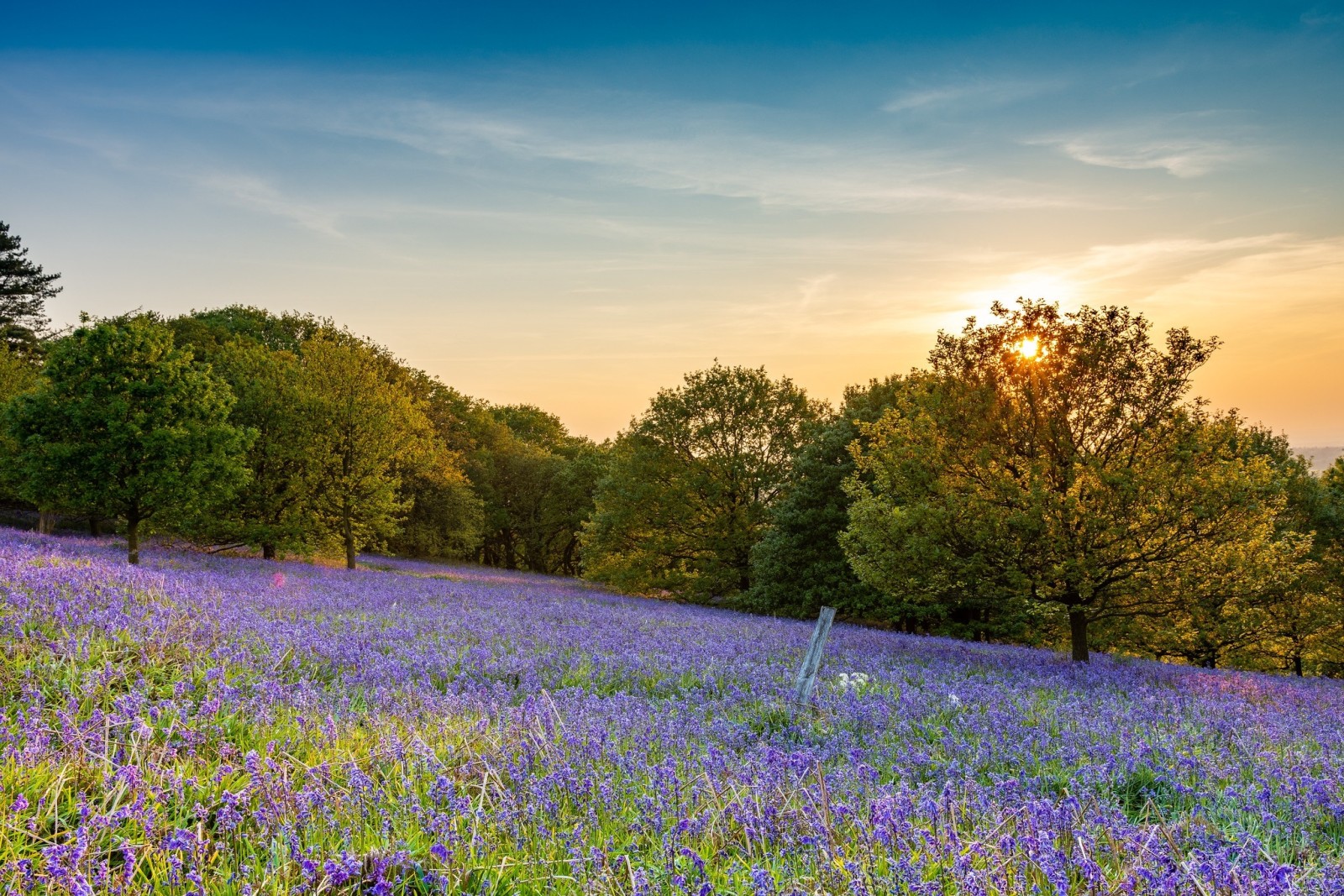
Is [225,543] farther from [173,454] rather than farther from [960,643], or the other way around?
[960,643]

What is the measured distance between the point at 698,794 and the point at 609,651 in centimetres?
592

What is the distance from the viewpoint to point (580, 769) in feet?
15.3

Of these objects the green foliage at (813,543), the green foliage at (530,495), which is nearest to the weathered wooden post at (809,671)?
the green foliage at (813,543)

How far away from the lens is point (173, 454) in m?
17.1

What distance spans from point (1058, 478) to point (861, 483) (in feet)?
18.8

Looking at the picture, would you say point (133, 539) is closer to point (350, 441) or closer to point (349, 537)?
point (350, 441)

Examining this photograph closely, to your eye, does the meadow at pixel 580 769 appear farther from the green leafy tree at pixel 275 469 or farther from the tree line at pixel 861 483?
the green leafy tree at pixel 275 469

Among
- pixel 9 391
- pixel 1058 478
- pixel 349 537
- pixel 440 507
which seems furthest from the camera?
pixel 440 507

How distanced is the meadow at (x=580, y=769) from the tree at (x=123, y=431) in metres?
7.29

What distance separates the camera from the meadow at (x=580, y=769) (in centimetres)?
319

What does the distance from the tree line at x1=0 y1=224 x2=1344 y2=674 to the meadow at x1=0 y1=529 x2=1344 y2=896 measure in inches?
111

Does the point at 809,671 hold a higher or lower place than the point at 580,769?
lower

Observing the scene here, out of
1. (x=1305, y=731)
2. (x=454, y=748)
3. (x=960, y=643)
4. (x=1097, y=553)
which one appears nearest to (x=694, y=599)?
(x=960, y=643)

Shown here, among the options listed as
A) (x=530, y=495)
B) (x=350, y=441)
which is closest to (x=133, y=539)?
(x=350, y=441)
